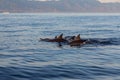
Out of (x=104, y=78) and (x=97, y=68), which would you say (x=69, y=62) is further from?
(x=104, y=78)

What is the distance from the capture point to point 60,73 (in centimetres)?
1702

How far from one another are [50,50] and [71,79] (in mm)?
11079

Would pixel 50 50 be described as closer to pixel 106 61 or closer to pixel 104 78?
pixel 106 61

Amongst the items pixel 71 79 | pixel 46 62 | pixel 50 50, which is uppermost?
pixel 50 50

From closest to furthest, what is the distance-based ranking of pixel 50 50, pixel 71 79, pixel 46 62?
pixel 71 79, pixel 46 62, pixel 50 50

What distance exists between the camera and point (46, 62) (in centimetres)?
2039

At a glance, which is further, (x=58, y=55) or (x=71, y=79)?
(x=58, y=55)

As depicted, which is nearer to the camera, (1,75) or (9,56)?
(1,75)

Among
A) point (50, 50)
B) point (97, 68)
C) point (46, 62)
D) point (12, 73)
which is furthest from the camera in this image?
point (50, 50)

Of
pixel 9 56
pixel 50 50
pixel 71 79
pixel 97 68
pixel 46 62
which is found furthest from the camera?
pixel 50 50

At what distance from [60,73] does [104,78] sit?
2.63 metres

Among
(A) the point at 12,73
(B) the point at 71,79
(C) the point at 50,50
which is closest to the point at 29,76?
(A) the point at 12,73

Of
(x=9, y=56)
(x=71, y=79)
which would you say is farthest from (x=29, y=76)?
(x=9, y=56)

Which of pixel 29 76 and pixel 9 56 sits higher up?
pixel 9 56
